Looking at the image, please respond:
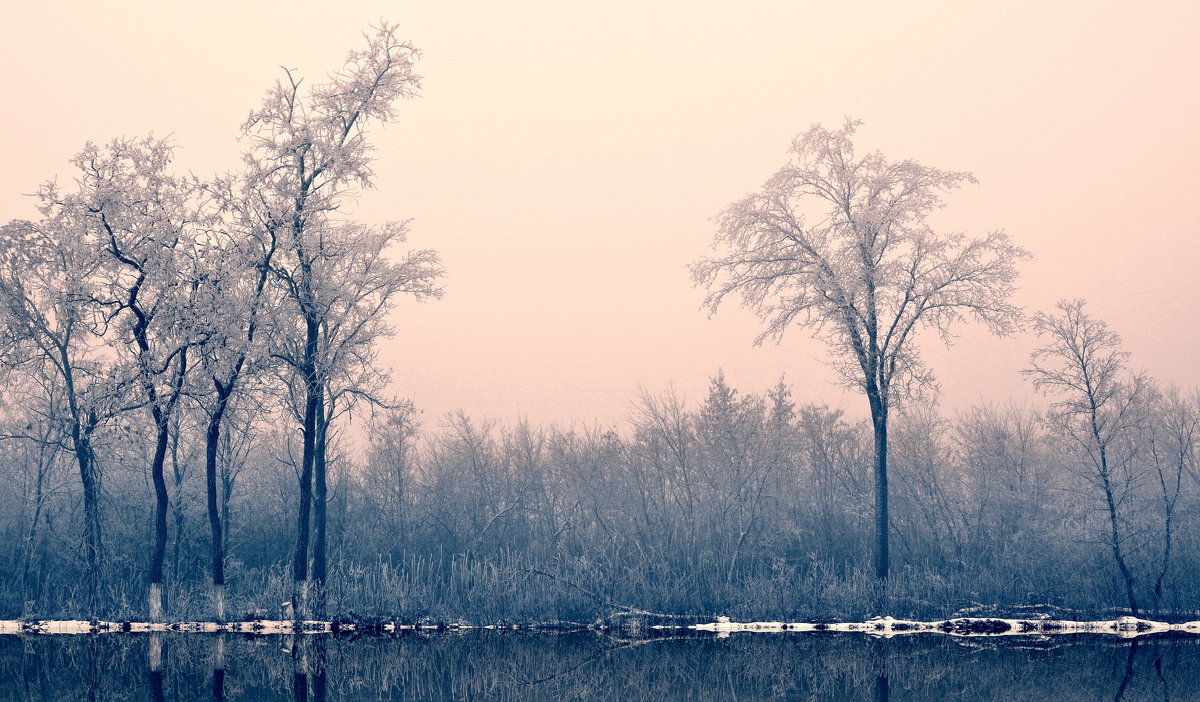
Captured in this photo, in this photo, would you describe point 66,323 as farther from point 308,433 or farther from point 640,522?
point 640,522

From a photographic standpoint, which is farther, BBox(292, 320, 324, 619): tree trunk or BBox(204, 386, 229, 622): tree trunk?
BBox(292, 320, 324, 619): tree trunk

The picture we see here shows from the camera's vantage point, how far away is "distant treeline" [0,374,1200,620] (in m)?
20.9

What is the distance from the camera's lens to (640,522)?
29406 mm

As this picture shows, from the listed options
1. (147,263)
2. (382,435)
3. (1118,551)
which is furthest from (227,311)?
(1118,551)

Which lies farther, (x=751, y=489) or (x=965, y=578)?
(x=751, y=489)

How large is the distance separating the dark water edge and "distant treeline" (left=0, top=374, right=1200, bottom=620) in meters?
2.19

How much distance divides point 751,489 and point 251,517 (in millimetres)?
15880

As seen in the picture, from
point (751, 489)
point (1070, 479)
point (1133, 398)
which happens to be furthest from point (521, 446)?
point (1070, 479)

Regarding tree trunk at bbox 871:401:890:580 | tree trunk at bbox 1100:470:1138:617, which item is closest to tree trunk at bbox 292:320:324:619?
tree trunk at bbox 871:401:890:580

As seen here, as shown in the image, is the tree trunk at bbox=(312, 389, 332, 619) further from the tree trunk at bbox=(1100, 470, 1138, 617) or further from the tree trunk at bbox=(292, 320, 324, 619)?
the tree trunk at bbox=(1100, 470, 1138, 617)

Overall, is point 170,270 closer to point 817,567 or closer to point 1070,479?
point 817,567

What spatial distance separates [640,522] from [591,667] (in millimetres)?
14388

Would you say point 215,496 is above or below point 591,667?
above

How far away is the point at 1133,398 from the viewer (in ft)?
72.9
